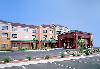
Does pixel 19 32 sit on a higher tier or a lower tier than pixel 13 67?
higher

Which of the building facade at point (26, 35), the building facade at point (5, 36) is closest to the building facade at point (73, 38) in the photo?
the building facade at point (26, 35)

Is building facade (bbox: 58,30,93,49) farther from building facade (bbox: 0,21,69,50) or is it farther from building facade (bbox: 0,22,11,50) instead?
building facade (bbox: 0,22,11,50)

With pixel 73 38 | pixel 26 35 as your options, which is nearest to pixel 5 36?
pixel 26 35

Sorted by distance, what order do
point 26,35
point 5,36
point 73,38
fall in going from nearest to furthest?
point 5,36
point 73,38
point 26,35

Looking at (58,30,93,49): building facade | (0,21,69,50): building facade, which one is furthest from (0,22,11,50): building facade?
(58,30,93,49): building facade

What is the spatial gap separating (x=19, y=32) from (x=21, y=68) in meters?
47.0

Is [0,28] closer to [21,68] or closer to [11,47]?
[11,47]

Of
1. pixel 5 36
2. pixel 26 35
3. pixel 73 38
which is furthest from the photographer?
pixel 26 35

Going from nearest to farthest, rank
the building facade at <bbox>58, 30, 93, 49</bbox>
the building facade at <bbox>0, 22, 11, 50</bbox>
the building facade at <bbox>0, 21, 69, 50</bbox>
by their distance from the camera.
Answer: the building facade at <bbox>0, 22, 11, 50</bbox> → the building facade at <bbox>0, 21, 69, 50</bbox> → the building facade at <bbox>58, 30, 93, 49</bbox>

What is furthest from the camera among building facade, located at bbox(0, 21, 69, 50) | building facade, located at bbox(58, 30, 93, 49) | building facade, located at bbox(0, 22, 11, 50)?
building facade, located at bbox(58, 30, 93, 49)

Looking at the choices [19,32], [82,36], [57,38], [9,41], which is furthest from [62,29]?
[9,41]

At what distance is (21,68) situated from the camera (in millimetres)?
23844

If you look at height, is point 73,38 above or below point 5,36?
below

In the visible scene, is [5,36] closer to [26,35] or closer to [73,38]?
[26,35]
